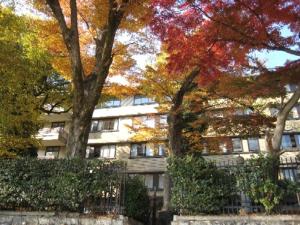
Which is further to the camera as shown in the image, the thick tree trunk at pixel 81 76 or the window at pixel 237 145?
the window at pixel 237 145

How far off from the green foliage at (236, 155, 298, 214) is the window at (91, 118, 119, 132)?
2624cm

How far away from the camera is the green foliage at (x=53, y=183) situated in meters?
9.24

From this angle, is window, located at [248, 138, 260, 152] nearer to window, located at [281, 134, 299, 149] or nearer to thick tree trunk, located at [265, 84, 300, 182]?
window, located at [281, 134, 299, 149]

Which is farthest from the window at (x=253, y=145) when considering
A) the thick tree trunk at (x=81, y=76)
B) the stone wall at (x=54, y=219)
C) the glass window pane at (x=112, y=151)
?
the stone wall at (x=54, y=219)

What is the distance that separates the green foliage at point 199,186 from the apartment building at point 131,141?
20363 millimetres

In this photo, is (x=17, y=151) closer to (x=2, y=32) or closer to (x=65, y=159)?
(x=2, y=32)

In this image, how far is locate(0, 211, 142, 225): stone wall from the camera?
884cm

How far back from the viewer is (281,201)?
28.1 feet

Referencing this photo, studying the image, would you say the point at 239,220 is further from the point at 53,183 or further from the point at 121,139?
the point at 121,139

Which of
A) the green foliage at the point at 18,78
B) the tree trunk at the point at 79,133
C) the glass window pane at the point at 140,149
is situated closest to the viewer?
the tree trunk at the point at 79,133

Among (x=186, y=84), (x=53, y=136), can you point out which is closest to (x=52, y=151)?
(x=53, y=136)

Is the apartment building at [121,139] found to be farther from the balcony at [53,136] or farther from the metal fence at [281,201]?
the metal fence at [281,201]

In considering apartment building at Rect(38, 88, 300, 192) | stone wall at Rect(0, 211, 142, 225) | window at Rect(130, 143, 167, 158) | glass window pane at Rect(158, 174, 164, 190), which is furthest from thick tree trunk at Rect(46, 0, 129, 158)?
window at Rect(130, 143, 167, 158)

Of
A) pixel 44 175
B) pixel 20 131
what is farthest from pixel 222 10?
pixel 20 131
